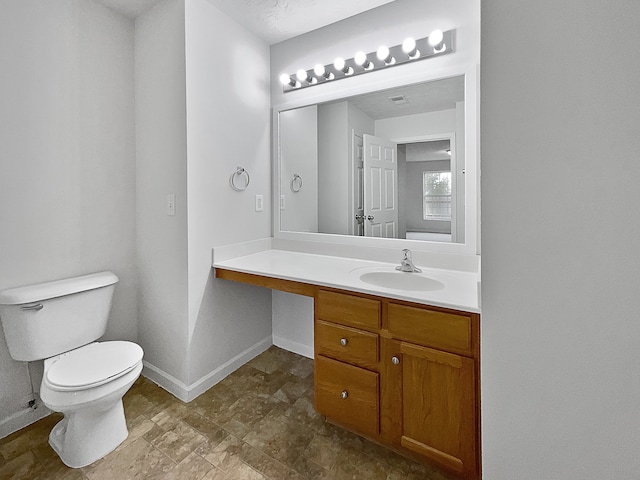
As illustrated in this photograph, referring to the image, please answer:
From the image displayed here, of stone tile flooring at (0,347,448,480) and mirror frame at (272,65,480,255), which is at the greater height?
mirror frame at (272,65,480,255)

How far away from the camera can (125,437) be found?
58.8 inches

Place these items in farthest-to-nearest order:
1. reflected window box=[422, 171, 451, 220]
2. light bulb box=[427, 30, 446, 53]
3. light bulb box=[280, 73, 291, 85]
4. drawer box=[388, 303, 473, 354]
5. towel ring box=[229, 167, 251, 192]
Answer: light bulb box=[280, 73, 291, 85] < towel ring box=[229, 167, 251, 192] < reflected window box=[422, 171, 451, 220] < light bulb box=[427, 30, 446, 53] < drawer box=[388, 303, 473, 354]

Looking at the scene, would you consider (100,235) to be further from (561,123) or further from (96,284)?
(561,123)

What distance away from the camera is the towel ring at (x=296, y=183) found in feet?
7.47

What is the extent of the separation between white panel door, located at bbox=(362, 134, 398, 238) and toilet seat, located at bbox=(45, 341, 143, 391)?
4.86 feet

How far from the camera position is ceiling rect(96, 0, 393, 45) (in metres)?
1.77

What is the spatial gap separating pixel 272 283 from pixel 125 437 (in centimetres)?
102

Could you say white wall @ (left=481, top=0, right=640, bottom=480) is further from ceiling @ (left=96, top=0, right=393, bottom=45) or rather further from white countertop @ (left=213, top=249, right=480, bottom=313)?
ceiling @ (left=96, top=0, right=393, bottom=45)

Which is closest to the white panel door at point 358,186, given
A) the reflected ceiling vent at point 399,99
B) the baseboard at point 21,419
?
the reflected ceiling vent at point 399,99

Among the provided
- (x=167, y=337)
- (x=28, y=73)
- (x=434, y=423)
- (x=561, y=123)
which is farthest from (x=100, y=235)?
(x=561, y=123)

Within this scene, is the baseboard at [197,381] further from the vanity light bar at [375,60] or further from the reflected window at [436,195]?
the vanity light bar at [375,60]

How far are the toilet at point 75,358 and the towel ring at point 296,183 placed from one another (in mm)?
1320

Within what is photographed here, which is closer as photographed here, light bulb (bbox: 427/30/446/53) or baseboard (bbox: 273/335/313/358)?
light bulb (bbox: 427/30/446/53)

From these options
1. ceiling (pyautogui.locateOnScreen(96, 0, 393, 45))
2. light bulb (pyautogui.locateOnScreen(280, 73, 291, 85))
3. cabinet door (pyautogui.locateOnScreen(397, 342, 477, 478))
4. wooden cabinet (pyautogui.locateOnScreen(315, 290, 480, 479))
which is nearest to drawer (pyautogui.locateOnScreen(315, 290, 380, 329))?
wooden cabinet (pyautogui.locateOnScreen(315, 290, 480, 479))
